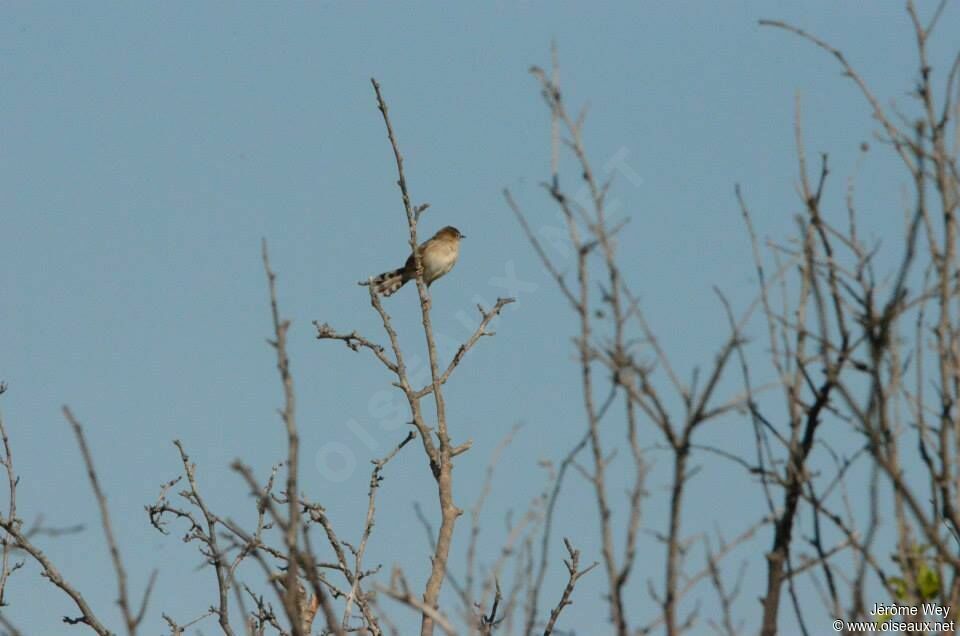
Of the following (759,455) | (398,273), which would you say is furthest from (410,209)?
(398,273)

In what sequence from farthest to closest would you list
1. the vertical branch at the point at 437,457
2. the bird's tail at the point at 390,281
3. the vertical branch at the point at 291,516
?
the bird's tail at the point at 390,281, the vertical branch at the point at 437,457, the vertical branch at the point at 291,516

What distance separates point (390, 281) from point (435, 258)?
4.31ft

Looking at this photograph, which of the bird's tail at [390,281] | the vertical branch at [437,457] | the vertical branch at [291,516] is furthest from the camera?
the bird's tail at [390,281]

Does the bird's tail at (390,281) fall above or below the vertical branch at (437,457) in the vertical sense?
above

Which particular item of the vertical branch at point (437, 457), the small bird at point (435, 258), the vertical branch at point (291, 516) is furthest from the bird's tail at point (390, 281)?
the vertical branch at point (291, 516)

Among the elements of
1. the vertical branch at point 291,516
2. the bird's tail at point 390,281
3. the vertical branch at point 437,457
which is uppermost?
the bird's tail at point 390,281

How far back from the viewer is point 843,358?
11.1 feet

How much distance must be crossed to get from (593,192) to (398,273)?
1068 cm

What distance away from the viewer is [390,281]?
13906mm

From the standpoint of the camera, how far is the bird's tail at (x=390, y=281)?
13.7 m

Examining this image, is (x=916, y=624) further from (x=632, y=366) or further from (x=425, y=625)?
A: (x=425, y=625)

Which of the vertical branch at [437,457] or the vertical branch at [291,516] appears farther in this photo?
the vertical branch at [437,457]

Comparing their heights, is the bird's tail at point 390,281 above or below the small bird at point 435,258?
below

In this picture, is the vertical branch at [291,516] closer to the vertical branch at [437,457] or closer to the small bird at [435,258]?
the vertical branch at [437,457]
